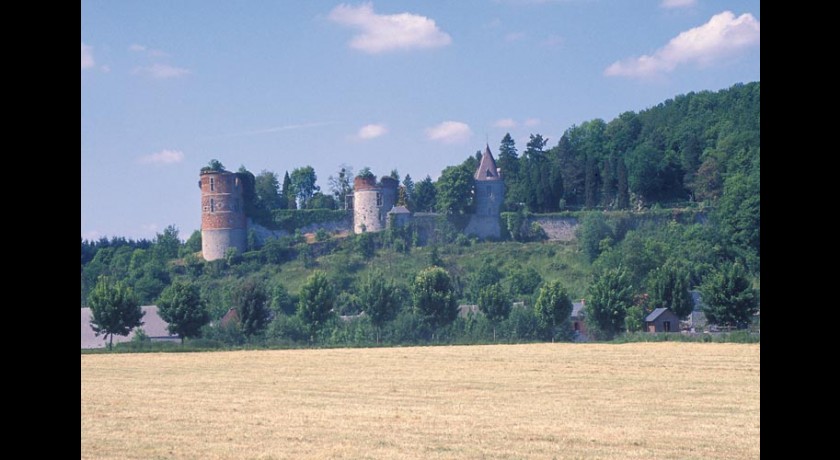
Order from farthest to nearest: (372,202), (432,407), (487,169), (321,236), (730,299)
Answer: (487,169) → (372,202) → (321,236) → (730,299) → (432,407)

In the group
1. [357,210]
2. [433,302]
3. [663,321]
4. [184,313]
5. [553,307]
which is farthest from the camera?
[357,210]

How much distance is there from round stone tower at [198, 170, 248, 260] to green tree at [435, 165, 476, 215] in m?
18.7

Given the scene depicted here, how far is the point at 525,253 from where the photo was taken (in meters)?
85.2

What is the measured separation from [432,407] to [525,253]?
2629 inches

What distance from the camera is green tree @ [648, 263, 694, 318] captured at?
5775 cm

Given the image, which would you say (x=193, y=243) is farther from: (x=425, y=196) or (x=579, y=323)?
(x=579, y=323)

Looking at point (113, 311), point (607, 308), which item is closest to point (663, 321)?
point (607, 308)

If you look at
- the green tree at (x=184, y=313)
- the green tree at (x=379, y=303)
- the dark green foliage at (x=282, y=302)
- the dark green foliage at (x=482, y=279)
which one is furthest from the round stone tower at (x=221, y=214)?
the green tree at (x=184, y=313)

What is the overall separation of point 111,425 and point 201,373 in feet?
48.3

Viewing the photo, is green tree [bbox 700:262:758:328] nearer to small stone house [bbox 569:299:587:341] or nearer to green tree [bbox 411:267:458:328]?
small stone house [bbox 569:299:587:341]

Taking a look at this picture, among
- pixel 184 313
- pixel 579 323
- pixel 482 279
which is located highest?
pixel 482 279
